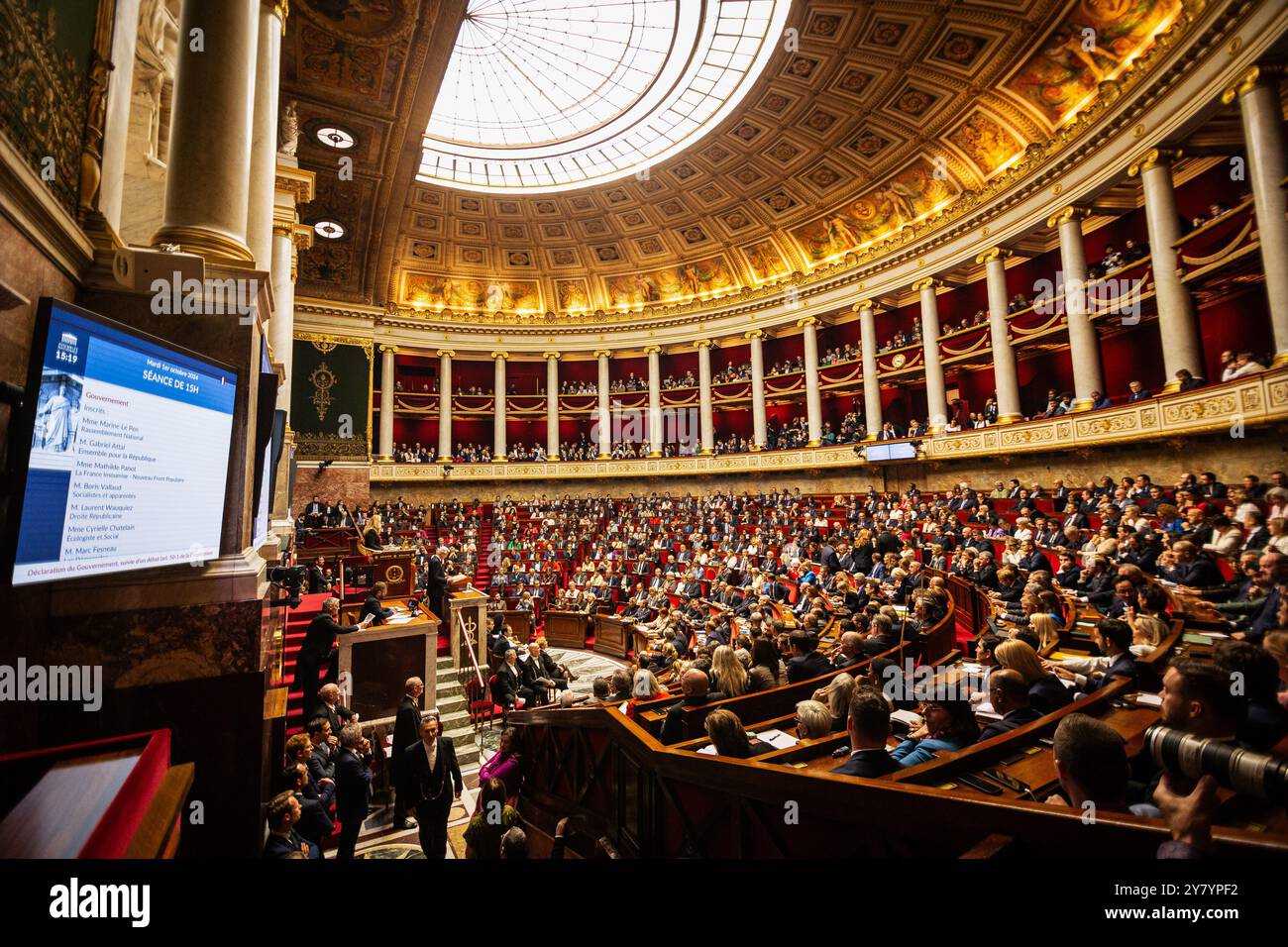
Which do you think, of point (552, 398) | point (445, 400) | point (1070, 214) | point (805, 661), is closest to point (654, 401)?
point (552, 398)

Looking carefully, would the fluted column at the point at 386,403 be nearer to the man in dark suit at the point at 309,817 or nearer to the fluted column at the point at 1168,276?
the man in dark suit at the point at 309,817

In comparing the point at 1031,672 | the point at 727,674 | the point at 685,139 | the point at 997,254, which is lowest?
the point at 727,674

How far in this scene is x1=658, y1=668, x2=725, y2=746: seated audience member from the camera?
3838 millimetres

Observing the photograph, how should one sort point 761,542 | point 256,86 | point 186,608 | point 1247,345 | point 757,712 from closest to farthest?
point 186,608 < point 757,712 < point 256,86 < point 1247,345 < point 761,542

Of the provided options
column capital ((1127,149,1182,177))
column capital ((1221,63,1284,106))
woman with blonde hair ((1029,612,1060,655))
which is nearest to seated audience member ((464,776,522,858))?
woman with blonde hair ((1029,612,1060,655))

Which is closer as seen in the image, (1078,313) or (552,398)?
(1078,313)

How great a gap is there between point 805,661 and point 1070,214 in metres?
14.8

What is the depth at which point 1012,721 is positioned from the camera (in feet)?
9.76

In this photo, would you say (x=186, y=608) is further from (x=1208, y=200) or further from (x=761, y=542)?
(x=1208, y=200)

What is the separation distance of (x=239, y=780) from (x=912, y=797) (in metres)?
3.22

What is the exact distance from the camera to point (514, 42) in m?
16.7

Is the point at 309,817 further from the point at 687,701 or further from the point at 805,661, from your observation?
the point at 805,661

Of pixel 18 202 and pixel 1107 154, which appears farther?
pixel 1107 154
